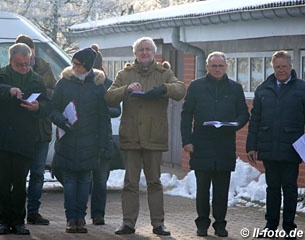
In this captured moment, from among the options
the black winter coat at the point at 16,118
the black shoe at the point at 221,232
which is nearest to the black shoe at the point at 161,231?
the black shoe at the point at 221,232

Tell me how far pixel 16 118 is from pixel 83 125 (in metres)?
0.67

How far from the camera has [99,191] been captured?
12219mm

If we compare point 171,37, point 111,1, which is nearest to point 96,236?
point 171,37

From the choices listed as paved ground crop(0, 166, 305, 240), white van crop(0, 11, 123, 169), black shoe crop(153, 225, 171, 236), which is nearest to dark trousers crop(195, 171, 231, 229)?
paved ground crop(0, 166, 305, 240)

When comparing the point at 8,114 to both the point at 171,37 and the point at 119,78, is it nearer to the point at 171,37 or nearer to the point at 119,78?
the point at 119,78

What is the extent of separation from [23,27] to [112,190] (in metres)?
2.73

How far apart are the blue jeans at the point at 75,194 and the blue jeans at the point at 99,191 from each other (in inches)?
28.3

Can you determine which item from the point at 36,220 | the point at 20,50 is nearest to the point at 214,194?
the point at 36,220

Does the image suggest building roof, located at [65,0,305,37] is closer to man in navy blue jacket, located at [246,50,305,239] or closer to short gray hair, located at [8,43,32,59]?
man in navy blue jacket, located at [246,50,305,239]

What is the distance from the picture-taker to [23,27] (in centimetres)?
1578

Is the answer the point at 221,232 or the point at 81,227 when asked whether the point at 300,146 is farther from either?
the point at 81,227

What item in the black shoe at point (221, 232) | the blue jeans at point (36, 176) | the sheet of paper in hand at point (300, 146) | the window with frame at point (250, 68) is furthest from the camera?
the window with frame at point (250, 68)

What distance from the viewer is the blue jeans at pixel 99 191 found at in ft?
39.9

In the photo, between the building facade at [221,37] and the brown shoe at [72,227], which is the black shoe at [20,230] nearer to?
the brown shoe at [72,227]
